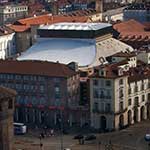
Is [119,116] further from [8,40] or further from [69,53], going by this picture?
A: [8,40]

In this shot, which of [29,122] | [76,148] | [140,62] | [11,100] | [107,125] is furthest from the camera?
[140,62]

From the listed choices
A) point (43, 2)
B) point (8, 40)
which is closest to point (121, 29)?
point (8, 40)

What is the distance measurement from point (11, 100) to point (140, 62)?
3584cm

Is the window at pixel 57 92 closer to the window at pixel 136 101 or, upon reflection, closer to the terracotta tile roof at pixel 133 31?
the window at pixel 136 101

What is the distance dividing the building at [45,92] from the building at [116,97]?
198cm

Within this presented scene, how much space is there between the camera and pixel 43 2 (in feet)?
538

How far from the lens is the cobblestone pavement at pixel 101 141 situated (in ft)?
216

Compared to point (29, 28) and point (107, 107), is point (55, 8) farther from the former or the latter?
point (107, 107)

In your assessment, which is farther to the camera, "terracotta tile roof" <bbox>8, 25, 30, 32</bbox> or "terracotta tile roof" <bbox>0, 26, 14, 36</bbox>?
"terracotta tile roof" <bbox>8, 25, 30, 32</bbox>

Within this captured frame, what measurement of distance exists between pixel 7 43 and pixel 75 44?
22.7 m

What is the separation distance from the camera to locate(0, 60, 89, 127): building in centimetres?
7441

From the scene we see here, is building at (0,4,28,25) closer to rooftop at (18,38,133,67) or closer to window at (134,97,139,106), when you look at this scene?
rooftop at (18,38,133,67)

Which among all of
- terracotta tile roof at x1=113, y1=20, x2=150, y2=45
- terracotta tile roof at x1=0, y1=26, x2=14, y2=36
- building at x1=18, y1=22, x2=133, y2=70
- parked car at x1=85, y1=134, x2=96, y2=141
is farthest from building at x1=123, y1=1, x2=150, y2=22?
parked car at x1=85, y1=134, x2=96, y2=141

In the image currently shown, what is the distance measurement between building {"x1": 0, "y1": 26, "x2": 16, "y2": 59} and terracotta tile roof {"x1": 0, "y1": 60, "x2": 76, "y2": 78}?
94.9 feet
